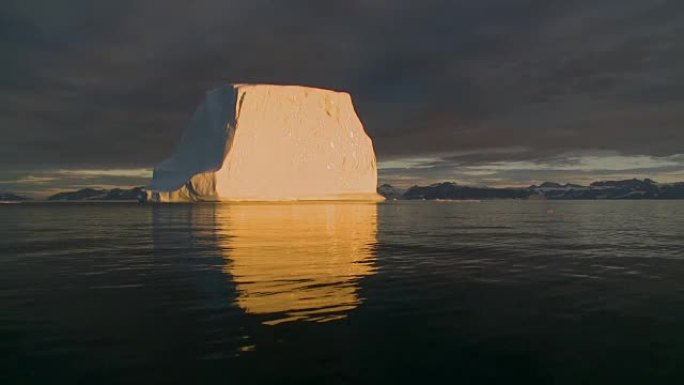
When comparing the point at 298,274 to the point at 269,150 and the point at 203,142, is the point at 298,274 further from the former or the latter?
the point at 203,142

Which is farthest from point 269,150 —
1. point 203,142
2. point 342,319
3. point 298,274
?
point 342,319

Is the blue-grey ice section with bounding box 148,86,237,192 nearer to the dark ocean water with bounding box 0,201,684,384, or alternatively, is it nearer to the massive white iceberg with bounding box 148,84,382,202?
A: the massive white iceberg with bounding box 148,84,382,202

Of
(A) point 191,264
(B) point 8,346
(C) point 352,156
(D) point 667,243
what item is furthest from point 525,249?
(C) point 352,156

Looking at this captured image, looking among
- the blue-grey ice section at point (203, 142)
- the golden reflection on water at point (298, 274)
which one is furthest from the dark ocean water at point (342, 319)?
the blue-grey ice section at point (203, 142)

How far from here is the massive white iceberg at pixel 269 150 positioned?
100 m

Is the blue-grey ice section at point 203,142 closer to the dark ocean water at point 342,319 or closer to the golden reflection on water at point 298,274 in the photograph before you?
the golden reflection on water at point 298,274

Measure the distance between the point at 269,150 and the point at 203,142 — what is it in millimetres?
15263

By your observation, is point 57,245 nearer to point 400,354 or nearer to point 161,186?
point 400,354

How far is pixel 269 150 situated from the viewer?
104062 millimetres

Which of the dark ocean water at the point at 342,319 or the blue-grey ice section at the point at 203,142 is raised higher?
the blue-grey ice section at the point at 203,142

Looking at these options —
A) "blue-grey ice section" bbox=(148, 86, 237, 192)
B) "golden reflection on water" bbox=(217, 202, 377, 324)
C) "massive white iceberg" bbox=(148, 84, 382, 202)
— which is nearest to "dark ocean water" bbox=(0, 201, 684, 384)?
"golden reflection on water" bbox=(217, 202, 377, 324)

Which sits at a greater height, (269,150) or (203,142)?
(203,142)

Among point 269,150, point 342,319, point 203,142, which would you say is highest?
point 203,142

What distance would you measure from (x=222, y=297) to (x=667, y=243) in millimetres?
24663
